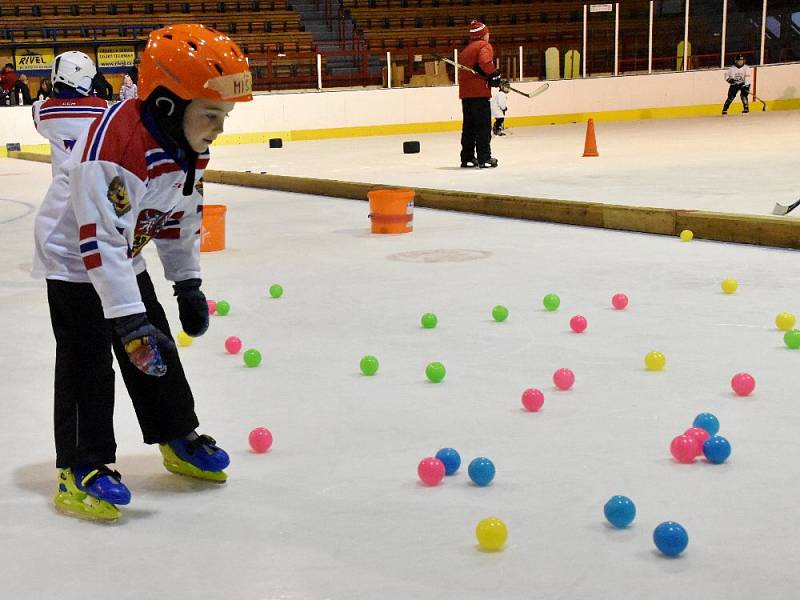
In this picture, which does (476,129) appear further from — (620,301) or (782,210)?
(620,301)

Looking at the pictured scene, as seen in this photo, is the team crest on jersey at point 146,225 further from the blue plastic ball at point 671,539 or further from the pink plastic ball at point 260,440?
the blue plastic ball at point 671,539

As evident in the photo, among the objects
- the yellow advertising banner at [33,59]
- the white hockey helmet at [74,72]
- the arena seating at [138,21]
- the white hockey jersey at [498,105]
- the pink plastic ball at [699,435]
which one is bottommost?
the pink plastic ball at [699,435]

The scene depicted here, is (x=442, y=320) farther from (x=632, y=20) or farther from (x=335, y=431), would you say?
(x=632, y=20)

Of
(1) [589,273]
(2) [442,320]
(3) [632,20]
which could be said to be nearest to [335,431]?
(2) [442,320]

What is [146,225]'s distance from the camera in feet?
8.39

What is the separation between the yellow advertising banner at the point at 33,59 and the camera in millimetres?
20344

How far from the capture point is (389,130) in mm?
20531

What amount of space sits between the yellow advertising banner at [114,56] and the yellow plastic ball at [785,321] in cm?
1822

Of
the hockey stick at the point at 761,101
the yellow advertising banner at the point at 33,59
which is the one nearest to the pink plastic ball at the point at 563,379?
the yellow advertising banner at the point at 33,59

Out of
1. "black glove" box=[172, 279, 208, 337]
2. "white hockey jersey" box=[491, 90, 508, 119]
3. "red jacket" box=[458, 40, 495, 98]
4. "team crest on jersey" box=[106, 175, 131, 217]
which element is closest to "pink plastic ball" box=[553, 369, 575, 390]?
"black glove" box=[172, 279, 208, 337]

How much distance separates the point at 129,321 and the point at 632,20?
73.6 feet

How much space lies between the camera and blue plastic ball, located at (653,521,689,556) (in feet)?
7.13

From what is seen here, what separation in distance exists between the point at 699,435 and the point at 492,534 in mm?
838

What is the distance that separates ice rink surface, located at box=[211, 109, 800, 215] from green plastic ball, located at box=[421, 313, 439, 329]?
3.63 metres
